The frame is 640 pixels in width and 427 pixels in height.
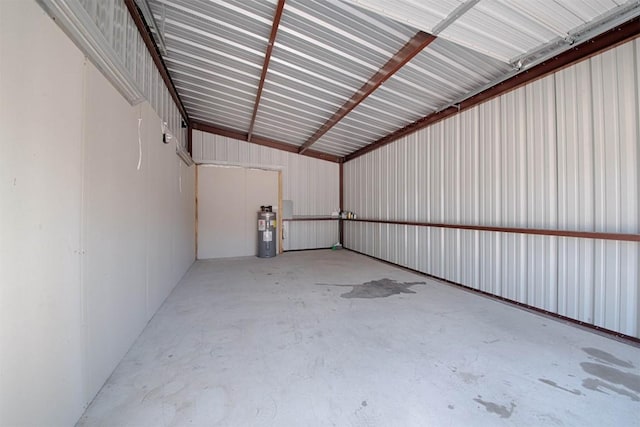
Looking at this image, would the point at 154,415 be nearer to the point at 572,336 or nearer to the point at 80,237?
the point at 80,237

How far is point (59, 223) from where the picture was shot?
1427 millimetres

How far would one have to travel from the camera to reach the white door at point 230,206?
6.98m

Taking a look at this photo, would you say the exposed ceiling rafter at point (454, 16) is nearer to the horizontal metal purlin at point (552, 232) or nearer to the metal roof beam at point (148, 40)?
the horizontal metal purlin at point (552, 232)

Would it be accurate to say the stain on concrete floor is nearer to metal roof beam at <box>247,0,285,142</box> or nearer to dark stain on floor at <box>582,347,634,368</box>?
dark stain on floor at <box>582,347,634,368</box>

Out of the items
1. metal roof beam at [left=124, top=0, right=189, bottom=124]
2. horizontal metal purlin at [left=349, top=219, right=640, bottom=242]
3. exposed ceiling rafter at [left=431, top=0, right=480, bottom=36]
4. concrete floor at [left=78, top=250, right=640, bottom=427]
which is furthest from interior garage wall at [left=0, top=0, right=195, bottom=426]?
horizontal metal purlin at [left=349, top=219, right=640, bottom=242]

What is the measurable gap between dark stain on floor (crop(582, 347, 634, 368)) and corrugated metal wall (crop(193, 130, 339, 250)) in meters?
6.69

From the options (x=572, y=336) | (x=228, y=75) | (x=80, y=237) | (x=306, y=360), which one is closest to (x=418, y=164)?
(x=572, y=336)

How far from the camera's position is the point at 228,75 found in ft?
14.2

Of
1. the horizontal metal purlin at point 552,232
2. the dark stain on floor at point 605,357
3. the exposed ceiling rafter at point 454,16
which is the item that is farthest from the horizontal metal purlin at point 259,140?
the dark stain on floor at point 605,357

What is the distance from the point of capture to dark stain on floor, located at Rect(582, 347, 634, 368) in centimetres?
218

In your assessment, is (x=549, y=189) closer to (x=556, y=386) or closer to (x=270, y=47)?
(x=556, y=386)

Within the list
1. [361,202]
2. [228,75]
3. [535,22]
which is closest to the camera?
[535,22]

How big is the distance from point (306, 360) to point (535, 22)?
398cm

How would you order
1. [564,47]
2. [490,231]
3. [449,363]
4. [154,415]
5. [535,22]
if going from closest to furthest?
[154,415]
[449,363]
[535,22]
[564,47]
[490,231]
